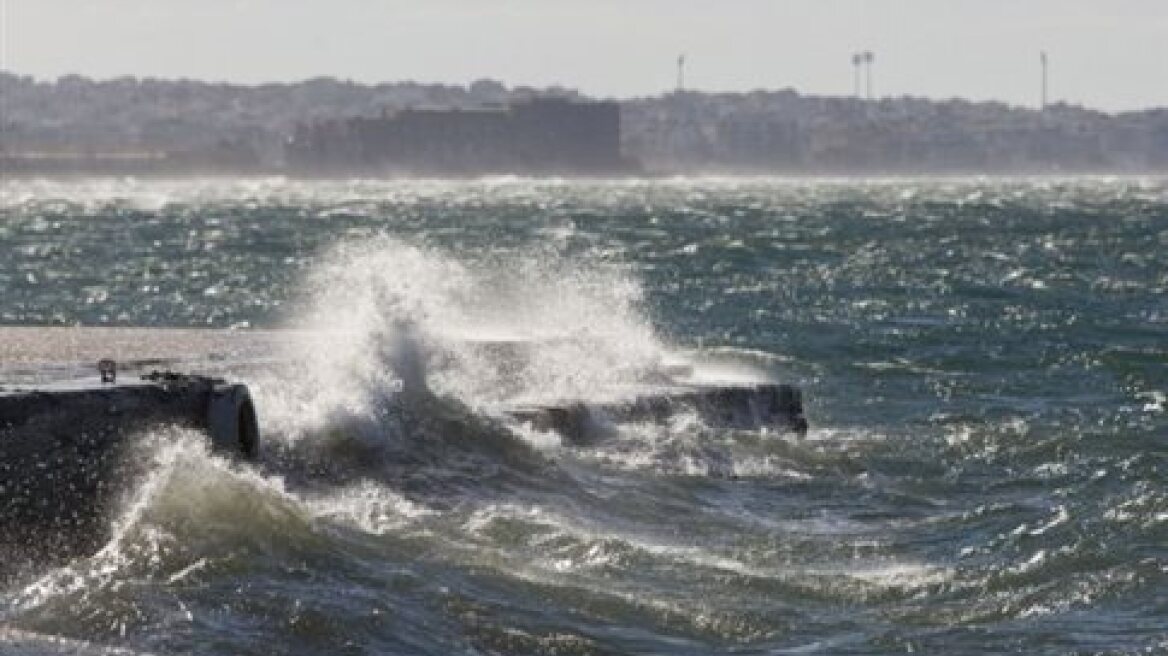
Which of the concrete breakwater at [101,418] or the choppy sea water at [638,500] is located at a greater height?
the concrete breakwater at [101,418]

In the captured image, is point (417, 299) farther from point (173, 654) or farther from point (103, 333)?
point (173, 654)

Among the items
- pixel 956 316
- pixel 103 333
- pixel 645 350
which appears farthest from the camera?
pixel 956 316

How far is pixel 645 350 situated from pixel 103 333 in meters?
4.39

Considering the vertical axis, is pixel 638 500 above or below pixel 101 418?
below

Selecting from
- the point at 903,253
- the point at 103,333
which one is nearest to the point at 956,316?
the point at 103,333

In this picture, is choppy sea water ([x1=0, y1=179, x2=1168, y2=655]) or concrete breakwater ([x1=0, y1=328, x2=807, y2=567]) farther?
concrete breakwater ([x1=0, y1=328, x2=807, y2=567])

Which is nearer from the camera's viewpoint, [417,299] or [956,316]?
[417,299]

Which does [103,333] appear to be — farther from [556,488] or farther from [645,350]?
[556,488]

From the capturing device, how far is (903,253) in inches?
2180

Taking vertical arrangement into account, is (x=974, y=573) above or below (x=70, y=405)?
below

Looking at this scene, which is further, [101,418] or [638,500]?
[638,500]

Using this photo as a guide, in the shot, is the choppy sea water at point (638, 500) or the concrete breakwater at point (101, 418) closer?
the choppy sea water at point (638, 500)

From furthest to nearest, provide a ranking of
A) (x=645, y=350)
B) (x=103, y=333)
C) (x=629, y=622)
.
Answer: (x=645, y=350)
(x=103, y=333)
(x=629, y=622)

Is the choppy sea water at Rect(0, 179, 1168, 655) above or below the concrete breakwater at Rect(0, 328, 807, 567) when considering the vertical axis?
below
